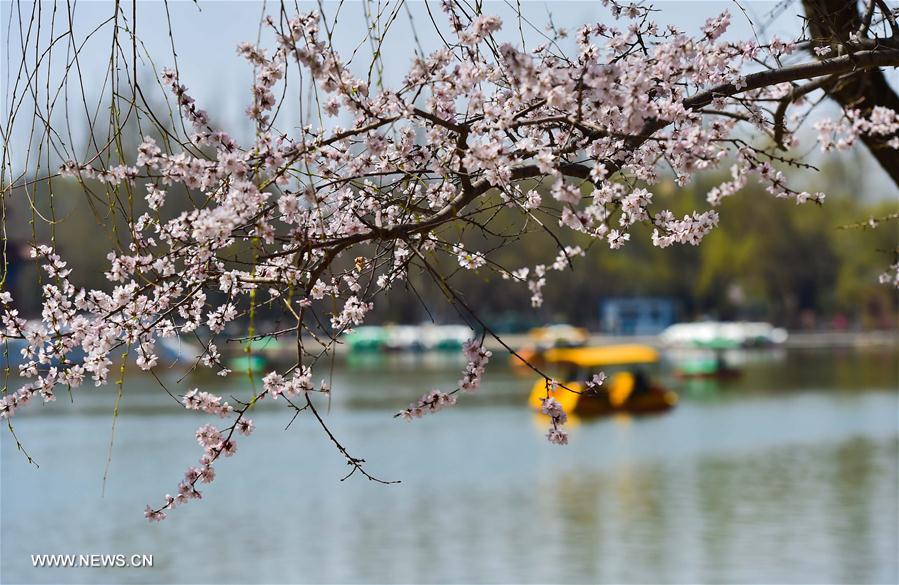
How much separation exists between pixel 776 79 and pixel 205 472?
194 centimetres

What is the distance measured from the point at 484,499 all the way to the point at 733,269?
153 ft

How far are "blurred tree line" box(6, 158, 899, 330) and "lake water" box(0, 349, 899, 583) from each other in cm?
3050

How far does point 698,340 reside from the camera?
174 ft

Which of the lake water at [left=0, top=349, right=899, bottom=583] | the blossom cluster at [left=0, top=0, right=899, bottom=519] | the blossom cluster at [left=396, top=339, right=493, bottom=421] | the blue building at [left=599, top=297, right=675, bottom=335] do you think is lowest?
the lake water at [left=0, top=349, right=899, bottom=583]

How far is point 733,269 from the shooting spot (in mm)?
60312

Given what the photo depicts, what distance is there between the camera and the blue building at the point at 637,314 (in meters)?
64.9

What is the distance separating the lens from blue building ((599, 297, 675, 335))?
6488 centimetres

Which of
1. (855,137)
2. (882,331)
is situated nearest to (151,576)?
(855,137)

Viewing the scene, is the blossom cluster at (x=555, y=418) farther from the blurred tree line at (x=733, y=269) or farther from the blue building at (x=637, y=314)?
the blue building at (x=637, y=314)

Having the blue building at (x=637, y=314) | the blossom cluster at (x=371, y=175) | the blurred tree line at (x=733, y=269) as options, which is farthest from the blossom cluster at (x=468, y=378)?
the blue building at (x=637, y=314)

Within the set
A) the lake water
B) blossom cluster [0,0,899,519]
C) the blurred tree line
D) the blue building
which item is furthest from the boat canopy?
the blue building

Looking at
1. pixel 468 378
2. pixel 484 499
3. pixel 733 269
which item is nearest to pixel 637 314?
pixel 733 269

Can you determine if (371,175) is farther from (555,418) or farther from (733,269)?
(733,269)

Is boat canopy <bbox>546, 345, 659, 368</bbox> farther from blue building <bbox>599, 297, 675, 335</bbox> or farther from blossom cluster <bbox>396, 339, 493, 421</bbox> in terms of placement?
blue building <bbox>599, 297, 675, 335</bbox>
